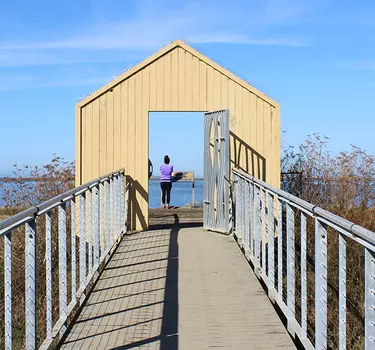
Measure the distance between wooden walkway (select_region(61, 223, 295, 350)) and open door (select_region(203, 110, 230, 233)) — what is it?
165 centimetres

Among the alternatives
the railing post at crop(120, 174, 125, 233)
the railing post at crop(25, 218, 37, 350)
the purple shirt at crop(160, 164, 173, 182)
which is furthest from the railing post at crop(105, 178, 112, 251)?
the purple shirt at crop(160, 164, 173, 182)

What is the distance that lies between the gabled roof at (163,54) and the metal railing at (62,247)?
1.62 m

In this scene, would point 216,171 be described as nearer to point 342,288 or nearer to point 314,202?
point 314,202

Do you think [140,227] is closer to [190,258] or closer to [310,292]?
[190,258]

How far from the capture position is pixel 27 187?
10555 mm

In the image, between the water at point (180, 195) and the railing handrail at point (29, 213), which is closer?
the railing handrail at point (29, 213)

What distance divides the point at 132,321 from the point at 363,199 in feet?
20.3

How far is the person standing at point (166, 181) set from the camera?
47.9 feet

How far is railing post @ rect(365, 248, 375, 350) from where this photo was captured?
276 cm

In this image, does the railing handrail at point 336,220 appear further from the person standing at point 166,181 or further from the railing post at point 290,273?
the person standing at point 166,181

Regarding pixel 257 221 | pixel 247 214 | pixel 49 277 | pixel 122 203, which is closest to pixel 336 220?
pixel 49 277

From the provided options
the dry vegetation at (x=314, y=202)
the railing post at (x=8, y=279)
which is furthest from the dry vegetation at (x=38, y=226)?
the railing post at (x=8, y=279)

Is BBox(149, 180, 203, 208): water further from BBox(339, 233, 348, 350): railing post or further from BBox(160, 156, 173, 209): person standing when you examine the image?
BBox(339, 233, 348, 350): railing post

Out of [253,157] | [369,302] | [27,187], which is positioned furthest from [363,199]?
[369,302]
